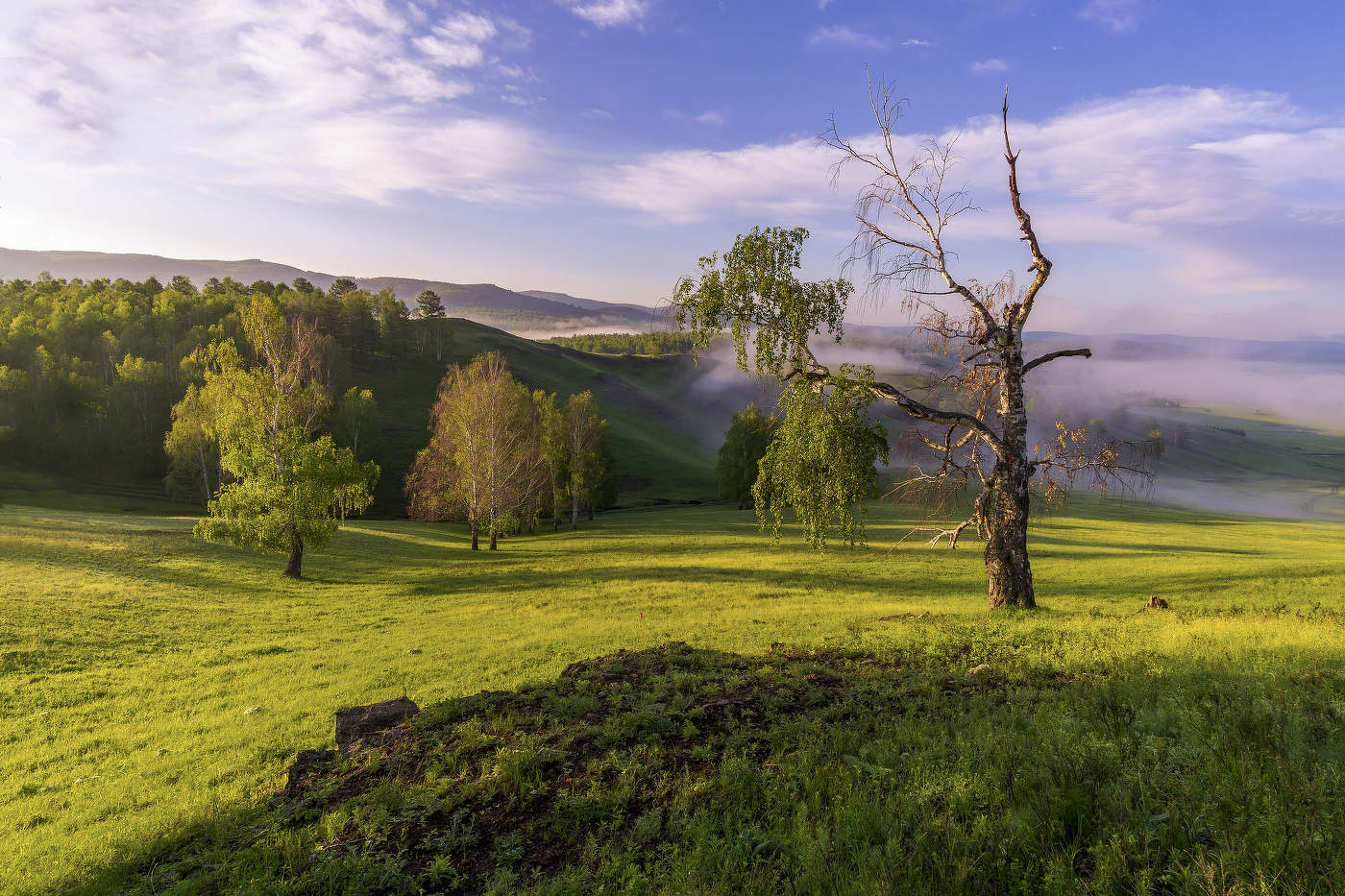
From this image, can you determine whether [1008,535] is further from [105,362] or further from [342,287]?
[342,287]

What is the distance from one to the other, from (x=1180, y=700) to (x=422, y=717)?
1134 centimetres

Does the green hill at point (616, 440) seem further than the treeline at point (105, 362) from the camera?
Yes

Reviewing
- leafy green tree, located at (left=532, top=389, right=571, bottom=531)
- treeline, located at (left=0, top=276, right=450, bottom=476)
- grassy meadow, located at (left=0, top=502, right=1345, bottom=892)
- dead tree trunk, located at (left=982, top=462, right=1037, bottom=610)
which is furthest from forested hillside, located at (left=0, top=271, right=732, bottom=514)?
dead tree trunk, located at (left=982, top=462, right=1037, bottom=610)

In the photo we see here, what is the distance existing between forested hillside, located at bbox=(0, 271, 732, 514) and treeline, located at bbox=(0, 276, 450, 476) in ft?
0.62

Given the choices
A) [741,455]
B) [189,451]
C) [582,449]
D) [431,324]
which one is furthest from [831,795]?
[431,324]

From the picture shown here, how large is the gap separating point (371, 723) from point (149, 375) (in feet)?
381

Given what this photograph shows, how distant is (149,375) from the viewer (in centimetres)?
9494

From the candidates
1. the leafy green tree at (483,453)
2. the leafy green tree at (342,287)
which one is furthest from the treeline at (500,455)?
the leafy green tree at (342,287)

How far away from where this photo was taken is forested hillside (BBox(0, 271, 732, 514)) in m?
87.6

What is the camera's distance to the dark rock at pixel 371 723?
9.97 m

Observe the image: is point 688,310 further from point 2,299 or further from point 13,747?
point 2,299

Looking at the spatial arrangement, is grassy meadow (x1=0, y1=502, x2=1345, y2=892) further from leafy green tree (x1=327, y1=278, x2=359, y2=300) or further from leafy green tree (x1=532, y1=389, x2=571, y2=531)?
leafy green tree (x1=327, y1=278, x2=359, y2=300)

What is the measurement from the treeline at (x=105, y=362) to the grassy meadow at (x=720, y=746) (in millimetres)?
64790

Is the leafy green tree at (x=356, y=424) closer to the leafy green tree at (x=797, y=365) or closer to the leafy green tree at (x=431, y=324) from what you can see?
the leafy green tree at (x=431, y=324)
